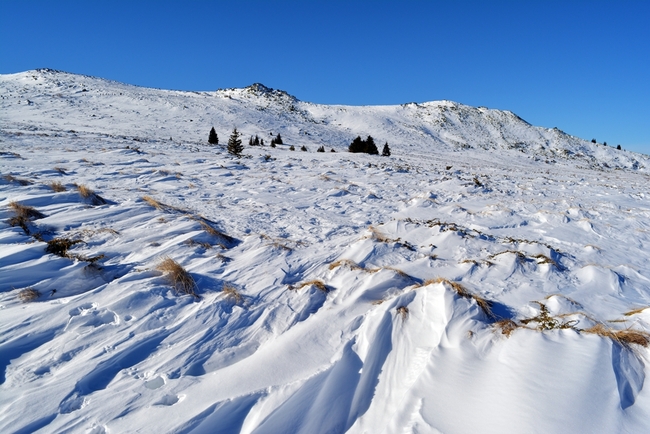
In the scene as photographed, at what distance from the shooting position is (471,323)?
3.10m

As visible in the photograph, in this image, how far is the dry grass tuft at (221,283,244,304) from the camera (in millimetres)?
3645

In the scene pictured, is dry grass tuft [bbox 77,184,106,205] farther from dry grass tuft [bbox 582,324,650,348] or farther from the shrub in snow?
the shrub in snow

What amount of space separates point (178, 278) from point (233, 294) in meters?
0.72

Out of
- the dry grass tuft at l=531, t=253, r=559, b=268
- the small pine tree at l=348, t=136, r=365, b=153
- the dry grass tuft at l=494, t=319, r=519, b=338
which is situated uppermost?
the small pine tree at l=348, t=136, r=365, b=153

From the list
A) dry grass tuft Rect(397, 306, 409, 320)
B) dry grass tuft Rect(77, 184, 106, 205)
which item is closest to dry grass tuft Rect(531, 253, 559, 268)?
dry grass tuft Rect(397, 306, 409, 320)

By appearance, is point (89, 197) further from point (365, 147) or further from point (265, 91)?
point (265, 91)

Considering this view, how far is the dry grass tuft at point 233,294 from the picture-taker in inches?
143

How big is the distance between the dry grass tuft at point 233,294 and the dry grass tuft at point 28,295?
1853mm

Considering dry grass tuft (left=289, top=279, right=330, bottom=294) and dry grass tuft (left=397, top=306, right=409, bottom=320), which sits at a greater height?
dry grass tuft (left=397, top=306, right=409, bottom=320)

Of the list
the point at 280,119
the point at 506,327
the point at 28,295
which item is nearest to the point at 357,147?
the point at 280,119

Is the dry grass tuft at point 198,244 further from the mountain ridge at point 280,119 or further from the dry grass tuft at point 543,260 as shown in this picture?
the mountain ridge at point 280,119

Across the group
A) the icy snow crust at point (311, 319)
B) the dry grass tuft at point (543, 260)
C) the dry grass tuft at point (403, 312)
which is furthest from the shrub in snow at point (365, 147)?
the dry grass tuft at point (403, 312)

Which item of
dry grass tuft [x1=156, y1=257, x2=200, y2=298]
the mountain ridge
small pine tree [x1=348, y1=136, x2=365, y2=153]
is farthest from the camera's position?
the mountain ridge

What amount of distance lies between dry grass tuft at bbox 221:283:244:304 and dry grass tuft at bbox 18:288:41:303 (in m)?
1.85
